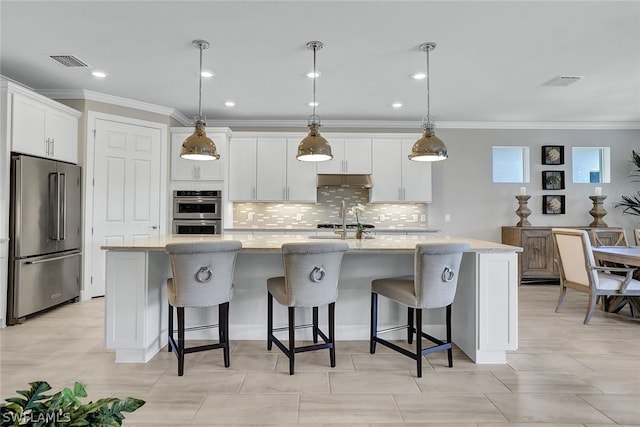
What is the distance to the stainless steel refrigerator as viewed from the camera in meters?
3.42

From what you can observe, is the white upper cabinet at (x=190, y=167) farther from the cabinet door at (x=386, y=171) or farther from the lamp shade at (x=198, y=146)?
the cabinet door at (x=386, y=171)

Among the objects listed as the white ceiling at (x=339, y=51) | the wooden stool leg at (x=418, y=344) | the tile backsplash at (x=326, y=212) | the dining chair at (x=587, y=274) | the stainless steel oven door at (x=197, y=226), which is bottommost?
the wooden stool leg at (x=418, y=344)

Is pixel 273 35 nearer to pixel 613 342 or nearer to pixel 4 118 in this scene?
pixel 4 118

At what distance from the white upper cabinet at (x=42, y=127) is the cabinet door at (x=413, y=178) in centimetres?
444

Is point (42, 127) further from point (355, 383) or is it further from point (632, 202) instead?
point (632, 202)

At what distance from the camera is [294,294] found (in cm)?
234

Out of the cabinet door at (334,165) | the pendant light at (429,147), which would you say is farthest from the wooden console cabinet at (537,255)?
the pendant light at (429,147)

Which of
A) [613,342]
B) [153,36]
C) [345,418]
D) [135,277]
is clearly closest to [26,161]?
[153,36]

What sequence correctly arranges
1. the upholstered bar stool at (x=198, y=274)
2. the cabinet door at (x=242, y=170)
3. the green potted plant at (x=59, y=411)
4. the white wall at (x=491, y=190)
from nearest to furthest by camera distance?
the green potted plant at (x=59, y=411) → the upholstered bar stool at (x=198, y=274) → the cabinet door at (x=242, y=170) → the white wall at (x=491, y=190)

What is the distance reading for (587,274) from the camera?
11.6ft

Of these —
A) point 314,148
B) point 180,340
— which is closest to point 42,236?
point 180,340

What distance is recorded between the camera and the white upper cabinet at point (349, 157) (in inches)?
213

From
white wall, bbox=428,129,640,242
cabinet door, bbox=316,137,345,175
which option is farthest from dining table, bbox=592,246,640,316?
cabinet door, bbox=316,137,345,175

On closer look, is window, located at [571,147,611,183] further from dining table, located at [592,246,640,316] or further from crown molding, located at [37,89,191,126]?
crown molding, located at [37,89,191,126]
